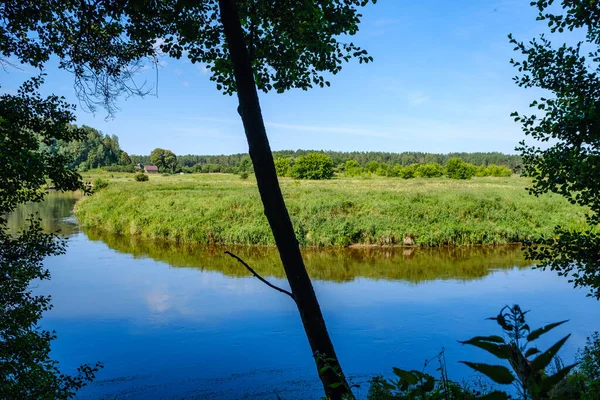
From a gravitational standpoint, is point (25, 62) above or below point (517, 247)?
above

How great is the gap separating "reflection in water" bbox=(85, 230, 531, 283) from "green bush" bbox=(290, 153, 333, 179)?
2323 inches

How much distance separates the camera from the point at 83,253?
2086cm

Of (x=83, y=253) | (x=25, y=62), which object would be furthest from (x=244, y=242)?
(x=25, y=62)

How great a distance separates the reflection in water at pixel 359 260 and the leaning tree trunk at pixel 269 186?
41.7 feet

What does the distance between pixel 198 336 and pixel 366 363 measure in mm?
4253

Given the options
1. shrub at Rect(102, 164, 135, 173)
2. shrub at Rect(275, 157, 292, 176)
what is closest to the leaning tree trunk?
shrub at Rect(275, 157, 292, 176)

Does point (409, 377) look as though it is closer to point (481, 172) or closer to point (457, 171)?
→ point (457, 171)

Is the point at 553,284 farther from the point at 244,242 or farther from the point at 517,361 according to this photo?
the point at 517,361

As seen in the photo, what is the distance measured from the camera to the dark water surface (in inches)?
353

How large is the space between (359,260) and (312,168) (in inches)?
2528

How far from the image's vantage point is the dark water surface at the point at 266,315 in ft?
29.4

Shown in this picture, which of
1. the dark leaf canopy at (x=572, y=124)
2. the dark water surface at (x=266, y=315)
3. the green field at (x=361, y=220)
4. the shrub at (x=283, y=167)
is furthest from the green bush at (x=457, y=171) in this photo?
the dark leaf canopy at (x=572, y=124)

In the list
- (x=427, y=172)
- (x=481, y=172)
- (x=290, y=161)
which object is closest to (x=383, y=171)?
(x=427, y=172)

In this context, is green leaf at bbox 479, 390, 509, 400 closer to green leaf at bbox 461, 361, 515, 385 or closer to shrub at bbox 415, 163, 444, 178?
green leaf at bbox 461, 361, 515, 385
